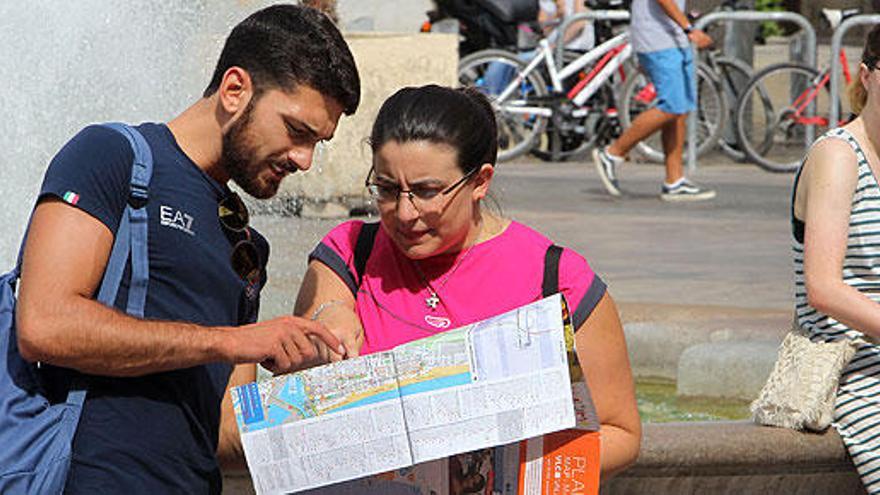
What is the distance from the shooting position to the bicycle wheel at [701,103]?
13.9 meters

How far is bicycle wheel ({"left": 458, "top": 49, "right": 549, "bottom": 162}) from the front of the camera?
14.6m

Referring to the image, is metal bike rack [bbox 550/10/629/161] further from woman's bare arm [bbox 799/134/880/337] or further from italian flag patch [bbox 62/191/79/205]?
italian flag patch [bbox 62/191/79/205]

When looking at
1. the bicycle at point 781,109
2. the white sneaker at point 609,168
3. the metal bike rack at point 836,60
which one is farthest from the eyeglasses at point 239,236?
the bicycle at point 781,109

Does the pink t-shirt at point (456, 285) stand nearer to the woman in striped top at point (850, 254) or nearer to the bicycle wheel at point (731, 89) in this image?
the woman in striped top at point (850, 254)

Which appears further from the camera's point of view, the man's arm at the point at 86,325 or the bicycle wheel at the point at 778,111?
the bicycle wheel at the point at 778,111

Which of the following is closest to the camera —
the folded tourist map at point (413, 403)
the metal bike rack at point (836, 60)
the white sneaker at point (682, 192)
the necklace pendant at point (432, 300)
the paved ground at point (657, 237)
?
the folded tourist map at point (413, 403)

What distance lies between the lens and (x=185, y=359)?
2566 mm

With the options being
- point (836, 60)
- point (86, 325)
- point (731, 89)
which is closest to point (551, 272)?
point (86, 325)

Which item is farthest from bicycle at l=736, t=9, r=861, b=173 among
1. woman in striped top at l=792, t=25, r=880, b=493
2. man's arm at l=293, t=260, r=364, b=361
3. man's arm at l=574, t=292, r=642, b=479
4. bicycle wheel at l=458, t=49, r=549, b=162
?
man's arm at l=293, t=260, r=364, b=361

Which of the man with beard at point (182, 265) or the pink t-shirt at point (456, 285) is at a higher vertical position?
the man with beard at point (182, 265)

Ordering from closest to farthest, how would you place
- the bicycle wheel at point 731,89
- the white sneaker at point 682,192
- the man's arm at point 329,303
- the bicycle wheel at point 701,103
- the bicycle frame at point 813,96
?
the man's arm at point 329,303, the white sneaker at point 682,192, the bicycle frame at point 813,96, the bicycle wheel at point 701,103, the bicycle wheel at point 731,89

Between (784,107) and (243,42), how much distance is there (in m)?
11.7

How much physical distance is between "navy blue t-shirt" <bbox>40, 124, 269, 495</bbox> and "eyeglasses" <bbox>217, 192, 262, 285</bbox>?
0.05 feet

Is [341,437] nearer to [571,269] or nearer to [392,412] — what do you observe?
[392,412]
